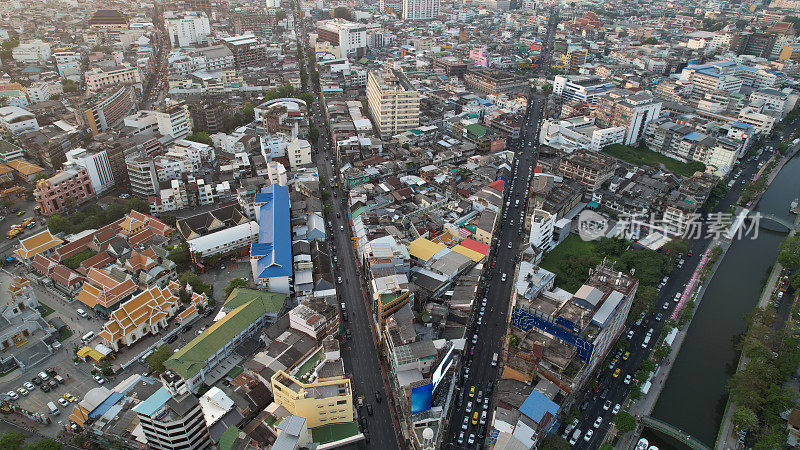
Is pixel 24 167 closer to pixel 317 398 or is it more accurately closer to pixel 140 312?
pixel 140 312

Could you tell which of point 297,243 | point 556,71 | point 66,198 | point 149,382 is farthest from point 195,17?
point 149,382

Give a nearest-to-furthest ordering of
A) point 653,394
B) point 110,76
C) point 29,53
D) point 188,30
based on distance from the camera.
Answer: point 653,394
point 110,76
point 29,53
point 188,30

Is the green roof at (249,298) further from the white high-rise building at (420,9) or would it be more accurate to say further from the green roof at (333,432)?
the white high-rise building at (420,9)

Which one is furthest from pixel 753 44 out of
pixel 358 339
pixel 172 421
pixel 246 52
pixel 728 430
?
pixel 172 421

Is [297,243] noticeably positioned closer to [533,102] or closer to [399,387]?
[399,387]

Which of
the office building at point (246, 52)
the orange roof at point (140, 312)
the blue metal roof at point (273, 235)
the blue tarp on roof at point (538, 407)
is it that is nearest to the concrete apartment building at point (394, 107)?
the blue metal roof at point (273, 235)

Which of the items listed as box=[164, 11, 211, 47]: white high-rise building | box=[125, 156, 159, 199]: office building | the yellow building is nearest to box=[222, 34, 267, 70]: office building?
box=[164, 11, 211, 47]: white high-rise building
